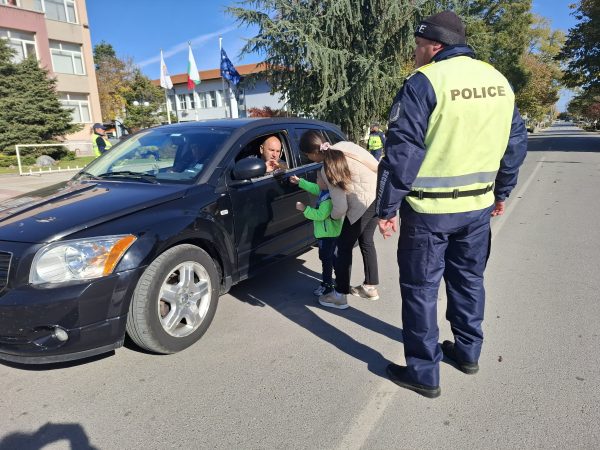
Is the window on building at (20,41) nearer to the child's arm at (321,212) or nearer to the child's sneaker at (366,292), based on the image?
the child's arm at (321,212)

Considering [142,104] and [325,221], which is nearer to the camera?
[325,221]

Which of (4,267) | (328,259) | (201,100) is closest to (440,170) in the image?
(328,259)

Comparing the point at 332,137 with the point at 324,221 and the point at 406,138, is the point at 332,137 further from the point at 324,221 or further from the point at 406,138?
the point at 406,138

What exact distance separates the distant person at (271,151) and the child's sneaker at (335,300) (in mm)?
1350

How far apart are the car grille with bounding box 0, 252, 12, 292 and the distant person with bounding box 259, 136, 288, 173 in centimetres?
234

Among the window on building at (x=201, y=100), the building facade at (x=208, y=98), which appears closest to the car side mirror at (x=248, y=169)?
the building facade at (x=208, y=98)

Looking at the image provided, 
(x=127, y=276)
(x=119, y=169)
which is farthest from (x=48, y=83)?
(x=127, y=276)

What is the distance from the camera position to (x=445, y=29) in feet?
7.59

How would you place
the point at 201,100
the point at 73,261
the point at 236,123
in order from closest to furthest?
the point at 73,261 → the point at 236,123 → the point at 201,100

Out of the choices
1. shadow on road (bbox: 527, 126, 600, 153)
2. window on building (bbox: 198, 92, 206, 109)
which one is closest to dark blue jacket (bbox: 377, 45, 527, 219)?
shadow on road (bbox: 527, 126, 600, 153)

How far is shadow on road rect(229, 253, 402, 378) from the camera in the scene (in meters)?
3.14

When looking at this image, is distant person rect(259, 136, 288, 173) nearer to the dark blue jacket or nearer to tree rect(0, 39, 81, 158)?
the dark blue jacket

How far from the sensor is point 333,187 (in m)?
3.51

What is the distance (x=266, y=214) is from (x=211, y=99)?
156 feet
